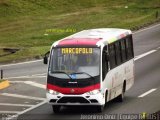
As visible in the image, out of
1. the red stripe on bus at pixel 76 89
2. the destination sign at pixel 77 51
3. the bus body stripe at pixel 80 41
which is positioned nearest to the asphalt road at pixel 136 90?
the red stripe on bus at pixel 76 89

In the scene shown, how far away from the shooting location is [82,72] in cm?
2341

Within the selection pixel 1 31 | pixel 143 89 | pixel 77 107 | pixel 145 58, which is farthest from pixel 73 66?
pixel 1 31

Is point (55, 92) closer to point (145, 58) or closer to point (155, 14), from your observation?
point (145, 58)

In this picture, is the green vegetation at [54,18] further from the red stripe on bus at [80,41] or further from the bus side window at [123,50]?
the red stripe on bus at [80,41]

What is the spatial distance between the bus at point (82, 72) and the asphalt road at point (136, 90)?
45 cm

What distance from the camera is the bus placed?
23188mm

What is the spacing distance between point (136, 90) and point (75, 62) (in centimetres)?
664

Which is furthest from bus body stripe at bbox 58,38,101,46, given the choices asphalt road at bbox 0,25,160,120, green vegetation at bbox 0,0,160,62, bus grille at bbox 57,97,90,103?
green vegetation at bbox 0,0,160,62

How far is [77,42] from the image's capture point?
24.1 meters

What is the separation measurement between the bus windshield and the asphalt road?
1.45m

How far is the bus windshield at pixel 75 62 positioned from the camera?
23.4 metres

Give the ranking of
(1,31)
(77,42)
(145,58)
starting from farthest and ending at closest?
(1,31)
(145,58)
(77,42)

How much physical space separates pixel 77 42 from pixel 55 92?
80.8 inches

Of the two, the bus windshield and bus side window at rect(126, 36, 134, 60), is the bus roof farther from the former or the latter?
bus side window at rect(126, 36, 134, 60)
